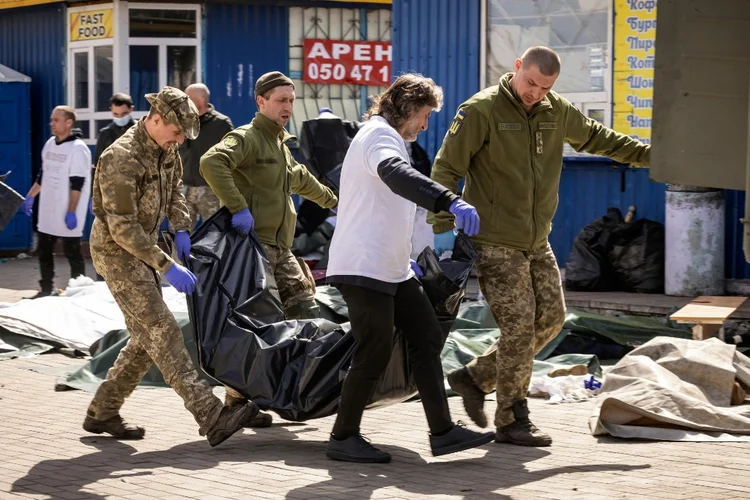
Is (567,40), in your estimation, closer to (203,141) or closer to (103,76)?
(203,141)

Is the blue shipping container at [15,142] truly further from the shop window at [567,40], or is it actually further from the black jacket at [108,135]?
the shop window at [567,40]

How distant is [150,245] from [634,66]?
629cm

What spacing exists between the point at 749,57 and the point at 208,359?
128 inches

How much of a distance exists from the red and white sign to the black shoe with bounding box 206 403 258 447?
467 inches

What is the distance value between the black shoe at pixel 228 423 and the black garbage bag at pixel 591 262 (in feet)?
17.0

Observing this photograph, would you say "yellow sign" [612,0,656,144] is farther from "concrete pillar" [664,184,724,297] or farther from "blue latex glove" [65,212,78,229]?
"blue latex glove" [65,212,78,229]

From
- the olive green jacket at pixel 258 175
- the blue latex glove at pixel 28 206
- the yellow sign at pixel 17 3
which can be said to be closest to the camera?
the olive green jacket at pixel 258 175

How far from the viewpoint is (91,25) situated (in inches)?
699

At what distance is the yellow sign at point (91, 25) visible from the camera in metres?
17.5

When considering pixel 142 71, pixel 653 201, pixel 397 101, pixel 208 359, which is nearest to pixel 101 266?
pixel 208 359

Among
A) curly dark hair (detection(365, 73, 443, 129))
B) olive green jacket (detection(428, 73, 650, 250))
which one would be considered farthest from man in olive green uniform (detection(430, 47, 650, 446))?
curly dark hair (detection(365, 73, 443, 129))

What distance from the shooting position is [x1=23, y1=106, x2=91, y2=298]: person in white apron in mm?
12602

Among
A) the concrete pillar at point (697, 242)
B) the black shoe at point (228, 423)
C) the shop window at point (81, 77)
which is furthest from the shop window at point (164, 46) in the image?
the black shoe at point (228, 423)

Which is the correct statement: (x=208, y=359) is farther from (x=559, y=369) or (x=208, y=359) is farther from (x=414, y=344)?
(x=559, y=369)
